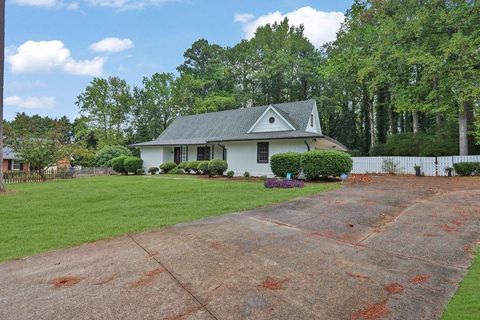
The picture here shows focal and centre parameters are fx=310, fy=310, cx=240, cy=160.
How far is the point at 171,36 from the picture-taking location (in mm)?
17609

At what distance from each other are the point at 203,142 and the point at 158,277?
67.9 feet

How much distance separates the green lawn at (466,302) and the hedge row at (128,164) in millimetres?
25591

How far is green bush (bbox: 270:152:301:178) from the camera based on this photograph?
16172mm

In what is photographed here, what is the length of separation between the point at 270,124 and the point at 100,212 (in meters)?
15.2

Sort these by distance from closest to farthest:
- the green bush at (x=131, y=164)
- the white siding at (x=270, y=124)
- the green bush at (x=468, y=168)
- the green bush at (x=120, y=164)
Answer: the green bush at (x=468, y=168)
the white siding at (x=270, y=124)
the green bush at (x=131, y=164)
the green bush at (x=120, y=164)

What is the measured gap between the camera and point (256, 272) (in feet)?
12.9

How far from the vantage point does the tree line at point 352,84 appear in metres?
20.2

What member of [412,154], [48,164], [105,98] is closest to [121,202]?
[48,164]

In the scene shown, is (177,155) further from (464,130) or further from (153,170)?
(464,130)

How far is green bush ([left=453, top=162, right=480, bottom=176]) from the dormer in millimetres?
9910

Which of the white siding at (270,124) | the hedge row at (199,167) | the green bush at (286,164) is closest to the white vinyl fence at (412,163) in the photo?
the white siding at (270,124)

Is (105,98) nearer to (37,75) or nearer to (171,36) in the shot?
(37,75)

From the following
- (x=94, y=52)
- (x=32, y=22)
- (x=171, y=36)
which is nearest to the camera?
(x=32, y=22)

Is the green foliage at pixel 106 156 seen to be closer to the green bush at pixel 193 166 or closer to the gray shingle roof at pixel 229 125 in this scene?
the gray shingle roof at pixel 229 125
